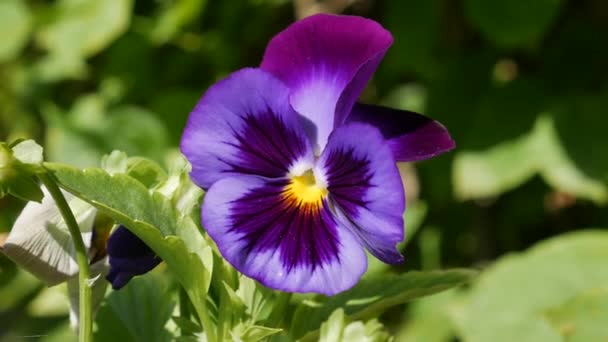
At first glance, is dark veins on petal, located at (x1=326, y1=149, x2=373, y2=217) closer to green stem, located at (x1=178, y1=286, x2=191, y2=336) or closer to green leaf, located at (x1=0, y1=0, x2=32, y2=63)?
green stem, located at (x1=178, y1=286, x2=191, y2=336)

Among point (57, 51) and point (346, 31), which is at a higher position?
point (346, 31)

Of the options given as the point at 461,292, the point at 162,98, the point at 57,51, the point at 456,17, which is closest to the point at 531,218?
the point at 461,292

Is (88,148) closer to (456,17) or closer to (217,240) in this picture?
(456,17)

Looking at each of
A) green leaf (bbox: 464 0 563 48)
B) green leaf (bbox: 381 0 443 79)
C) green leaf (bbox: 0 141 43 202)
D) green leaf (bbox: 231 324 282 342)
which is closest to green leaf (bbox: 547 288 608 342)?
green leaf (bbox: 464 0 563 48)

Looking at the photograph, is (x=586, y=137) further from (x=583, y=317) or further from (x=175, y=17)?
(x=175, y=17)

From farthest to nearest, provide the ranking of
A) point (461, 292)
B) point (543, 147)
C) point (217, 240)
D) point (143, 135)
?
point (143, 135)
point (461, 292)
point (543, 147)
point (217, 240)

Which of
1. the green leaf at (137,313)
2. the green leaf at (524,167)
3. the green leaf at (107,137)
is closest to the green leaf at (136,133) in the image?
the green leaf at (107,137)

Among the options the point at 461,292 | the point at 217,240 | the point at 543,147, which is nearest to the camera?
the point at 217,240
